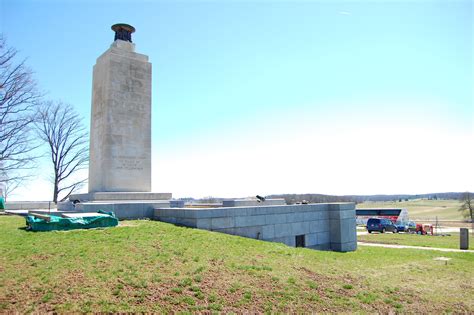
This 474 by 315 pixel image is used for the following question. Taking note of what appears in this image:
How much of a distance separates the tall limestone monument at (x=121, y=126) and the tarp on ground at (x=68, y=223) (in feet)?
13.4

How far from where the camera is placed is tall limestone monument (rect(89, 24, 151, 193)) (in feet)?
59.1

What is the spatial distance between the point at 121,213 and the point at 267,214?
644 cm

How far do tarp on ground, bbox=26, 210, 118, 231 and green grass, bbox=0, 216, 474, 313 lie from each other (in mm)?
566

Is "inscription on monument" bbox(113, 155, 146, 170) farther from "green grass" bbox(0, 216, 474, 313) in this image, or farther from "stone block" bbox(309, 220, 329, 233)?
"stone block" bbox(309, 220, 329, 233)

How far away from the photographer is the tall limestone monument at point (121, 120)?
59.1 ft

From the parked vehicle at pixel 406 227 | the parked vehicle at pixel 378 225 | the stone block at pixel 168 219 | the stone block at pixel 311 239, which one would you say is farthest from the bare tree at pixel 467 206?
the stone block at pixel 168 219

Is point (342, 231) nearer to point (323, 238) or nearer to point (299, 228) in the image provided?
point (323, 238)

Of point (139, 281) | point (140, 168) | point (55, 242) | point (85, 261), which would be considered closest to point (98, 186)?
point (140, 168)

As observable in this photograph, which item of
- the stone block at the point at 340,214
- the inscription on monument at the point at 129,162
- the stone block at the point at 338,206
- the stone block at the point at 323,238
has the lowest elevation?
the stone block at the point at 323,238

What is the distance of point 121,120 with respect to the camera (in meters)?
18.4

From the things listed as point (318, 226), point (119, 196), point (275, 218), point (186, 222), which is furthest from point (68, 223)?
point (318, 226)

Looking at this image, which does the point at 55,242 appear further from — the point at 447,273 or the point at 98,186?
the point at 447,273

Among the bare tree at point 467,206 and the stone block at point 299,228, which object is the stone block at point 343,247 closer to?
the stone block at point 299,228

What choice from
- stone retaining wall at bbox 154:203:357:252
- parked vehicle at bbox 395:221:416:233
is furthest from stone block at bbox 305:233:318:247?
parked vehicle at bbox 395:221:416:233
